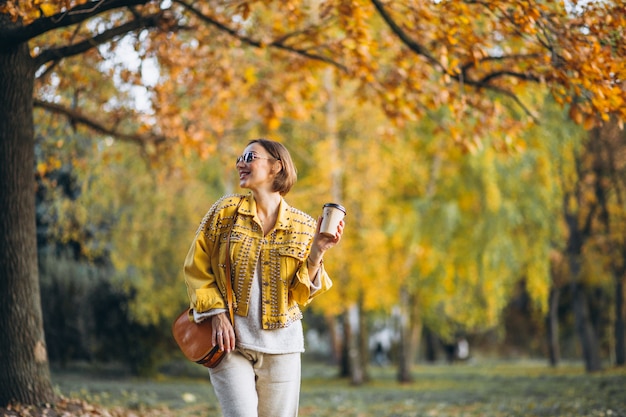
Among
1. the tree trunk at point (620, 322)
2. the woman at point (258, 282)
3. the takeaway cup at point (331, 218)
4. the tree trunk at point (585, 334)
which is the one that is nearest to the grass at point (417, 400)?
the tree trunk at point (585, 334)

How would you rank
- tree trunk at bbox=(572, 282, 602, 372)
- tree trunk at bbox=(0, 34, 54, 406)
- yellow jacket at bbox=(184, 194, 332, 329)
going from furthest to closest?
tree trunk at bbox=(572, 282, 602, 372) → tree trunk at bbox=(0, 34, 54, 406) → yellow jacket at bbox=(184, 194, 332, 329)

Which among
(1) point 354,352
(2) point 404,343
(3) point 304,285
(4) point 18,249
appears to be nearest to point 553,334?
(2) point 404,343

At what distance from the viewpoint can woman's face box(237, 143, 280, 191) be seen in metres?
4.16

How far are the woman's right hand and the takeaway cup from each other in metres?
0.66

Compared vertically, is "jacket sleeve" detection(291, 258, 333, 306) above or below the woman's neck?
below

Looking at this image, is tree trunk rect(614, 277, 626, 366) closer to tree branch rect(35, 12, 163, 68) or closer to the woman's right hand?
tree branch rect(35, 12, 163, 68)

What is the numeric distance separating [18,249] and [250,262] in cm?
406

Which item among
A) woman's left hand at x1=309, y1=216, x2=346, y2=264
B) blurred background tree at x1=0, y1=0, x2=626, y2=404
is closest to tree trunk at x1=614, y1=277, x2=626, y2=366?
blurred background tree at x1=0, y1=0, x2=626, y2=404

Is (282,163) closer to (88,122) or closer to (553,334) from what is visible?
(88,122)

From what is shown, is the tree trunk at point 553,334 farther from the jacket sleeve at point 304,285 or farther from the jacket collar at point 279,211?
the jacket collar at point 279,211

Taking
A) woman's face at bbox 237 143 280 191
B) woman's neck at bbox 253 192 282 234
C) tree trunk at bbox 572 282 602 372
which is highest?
woman's face at bbox 237 143 280 191

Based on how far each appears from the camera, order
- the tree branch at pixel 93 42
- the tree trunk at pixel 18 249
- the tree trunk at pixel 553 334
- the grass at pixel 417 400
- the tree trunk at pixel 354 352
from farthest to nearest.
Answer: the tree trunk at pixel 553 334, the tree trunk at pixel 354 352, the grass at pixel 417 400, the tree branch at pixel 93 42, the tree trunk at pixel 18 249

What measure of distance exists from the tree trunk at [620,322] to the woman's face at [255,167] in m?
16.9

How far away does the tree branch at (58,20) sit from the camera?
6.70m
